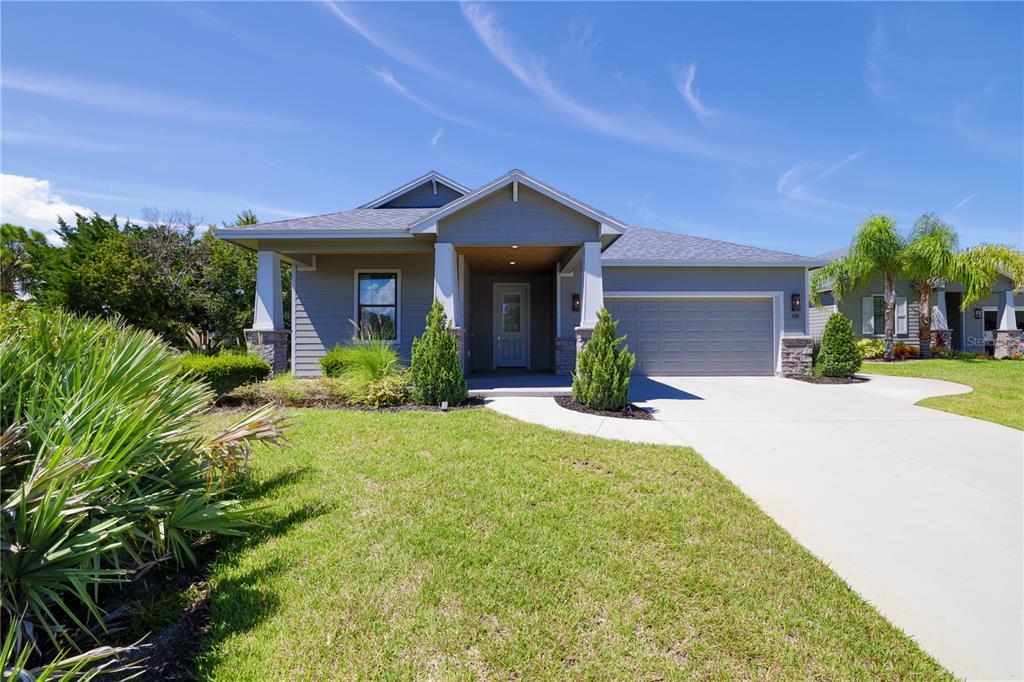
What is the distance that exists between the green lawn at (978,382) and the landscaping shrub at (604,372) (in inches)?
214

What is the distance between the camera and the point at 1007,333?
17.1 meters

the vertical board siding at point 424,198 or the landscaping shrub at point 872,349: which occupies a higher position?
the vertical board siding at point 424,198

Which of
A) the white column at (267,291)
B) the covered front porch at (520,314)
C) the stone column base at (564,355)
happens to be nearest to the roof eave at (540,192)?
the covered front porch at (520,314)

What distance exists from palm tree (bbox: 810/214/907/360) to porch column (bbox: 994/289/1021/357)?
191 inches

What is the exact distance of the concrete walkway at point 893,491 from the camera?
2357 millimetres

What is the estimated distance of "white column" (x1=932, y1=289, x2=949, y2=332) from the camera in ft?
58.7

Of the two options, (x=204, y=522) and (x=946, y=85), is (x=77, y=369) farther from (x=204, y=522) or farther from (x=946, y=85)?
(x=946, y=85)

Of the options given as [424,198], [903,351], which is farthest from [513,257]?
[903,351]

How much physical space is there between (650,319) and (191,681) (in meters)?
11.4

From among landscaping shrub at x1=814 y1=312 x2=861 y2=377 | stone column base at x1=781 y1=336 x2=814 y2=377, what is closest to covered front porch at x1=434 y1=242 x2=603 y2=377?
stone column base at x1=781 y1=336 x2=814 y2=377

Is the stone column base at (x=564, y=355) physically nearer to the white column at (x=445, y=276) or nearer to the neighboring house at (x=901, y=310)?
the white column at (x=445, y=276)

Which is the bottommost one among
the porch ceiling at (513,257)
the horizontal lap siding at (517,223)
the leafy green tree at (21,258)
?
the porch ceiling at (513,257)

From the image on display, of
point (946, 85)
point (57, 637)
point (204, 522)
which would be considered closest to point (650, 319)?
point (946, 85)

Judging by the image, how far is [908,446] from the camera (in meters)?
5.17
